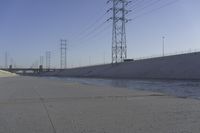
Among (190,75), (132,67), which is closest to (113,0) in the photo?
(132,67)

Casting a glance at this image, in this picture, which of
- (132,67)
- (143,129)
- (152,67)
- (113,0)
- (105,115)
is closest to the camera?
(143,129)

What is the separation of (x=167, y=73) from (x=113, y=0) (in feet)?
96.6

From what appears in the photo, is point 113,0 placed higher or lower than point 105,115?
higher

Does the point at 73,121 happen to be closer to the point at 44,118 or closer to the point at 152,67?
the point at 44,118

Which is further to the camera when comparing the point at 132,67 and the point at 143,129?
the point at 132,67

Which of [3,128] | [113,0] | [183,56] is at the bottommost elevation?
[3,128]

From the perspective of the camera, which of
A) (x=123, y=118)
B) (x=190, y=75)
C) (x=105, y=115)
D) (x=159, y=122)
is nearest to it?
(x=159, y=122)

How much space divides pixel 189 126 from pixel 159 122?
1.00 m

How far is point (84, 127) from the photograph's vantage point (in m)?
9.50

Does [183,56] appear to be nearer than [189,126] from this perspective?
No

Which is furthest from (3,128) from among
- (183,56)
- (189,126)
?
(183,56)

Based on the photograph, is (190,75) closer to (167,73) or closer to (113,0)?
(167,73)

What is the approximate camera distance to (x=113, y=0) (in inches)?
3482

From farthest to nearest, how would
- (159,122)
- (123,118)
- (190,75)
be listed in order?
(190,75), (123,118), (159,122)
